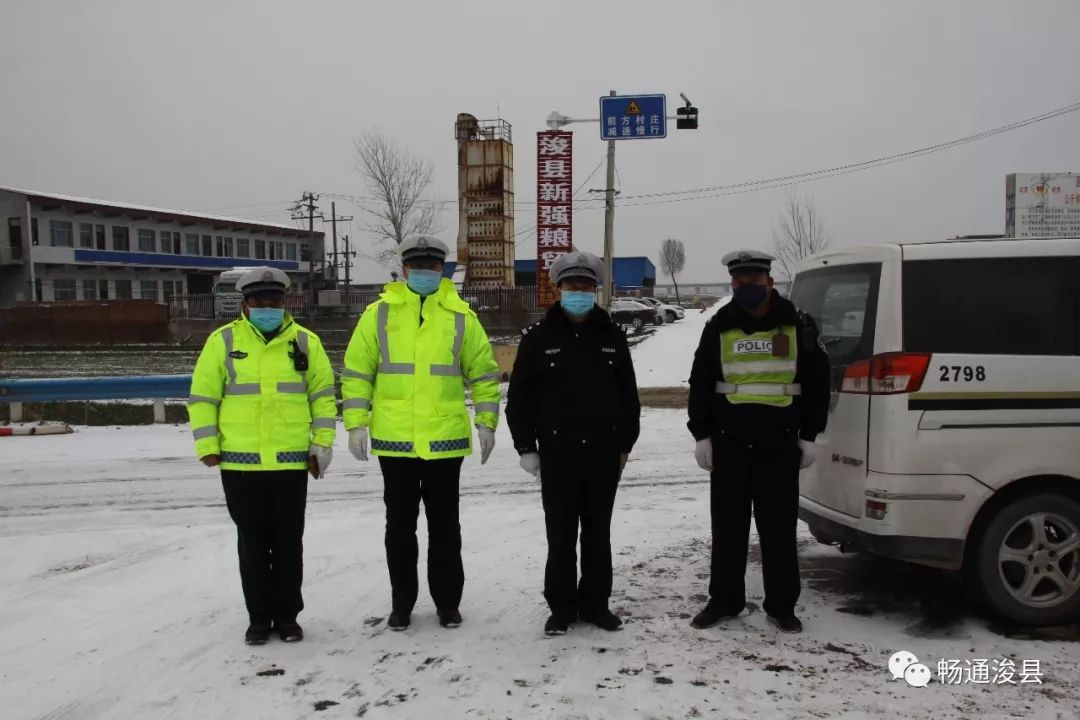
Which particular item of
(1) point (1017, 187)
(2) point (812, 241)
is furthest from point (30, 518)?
(2) point (812, 241)

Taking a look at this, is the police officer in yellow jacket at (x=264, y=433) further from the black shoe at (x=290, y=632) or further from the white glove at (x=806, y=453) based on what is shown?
the white glove at (x=806, y=453)

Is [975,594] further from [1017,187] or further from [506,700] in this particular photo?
[1017,187]

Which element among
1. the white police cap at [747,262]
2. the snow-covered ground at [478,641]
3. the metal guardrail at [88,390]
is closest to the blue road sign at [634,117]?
the metal guardrail at [88,390]

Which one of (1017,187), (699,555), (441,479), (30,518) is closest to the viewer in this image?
(441,479)

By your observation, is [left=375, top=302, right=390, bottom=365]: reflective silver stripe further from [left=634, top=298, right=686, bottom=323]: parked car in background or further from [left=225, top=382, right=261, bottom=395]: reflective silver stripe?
[left=634, top=298, right=686, bottom=323]: parked car in background

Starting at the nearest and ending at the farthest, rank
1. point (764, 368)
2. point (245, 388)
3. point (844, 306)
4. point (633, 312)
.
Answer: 1. point (245, 388)
2. point (764, 368)
3. point (844, 306)
4. point (633, 312)

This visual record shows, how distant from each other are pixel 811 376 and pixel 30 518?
23.0 feet

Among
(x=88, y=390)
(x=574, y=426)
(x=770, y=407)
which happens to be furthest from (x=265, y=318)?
(x=88, y=390)

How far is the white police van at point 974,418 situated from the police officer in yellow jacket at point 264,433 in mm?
2949

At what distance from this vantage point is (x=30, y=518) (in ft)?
24.9

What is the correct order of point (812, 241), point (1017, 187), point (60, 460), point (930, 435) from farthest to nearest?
point (812, 241) < point (1017, 187) < point (60, 460) < point (930, 435)

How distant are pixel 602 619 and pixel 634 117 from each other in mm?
18284

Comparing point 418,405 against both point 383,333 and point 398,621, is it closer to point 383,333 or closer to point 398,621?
point 383,333

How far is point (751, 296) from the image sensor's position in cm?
455
